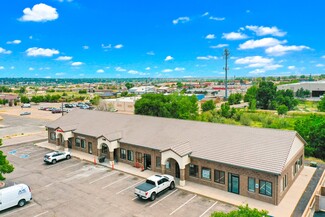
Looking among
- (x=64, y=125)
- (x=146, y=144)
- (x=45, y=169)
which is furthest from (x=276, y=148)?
(x=64, y=125)

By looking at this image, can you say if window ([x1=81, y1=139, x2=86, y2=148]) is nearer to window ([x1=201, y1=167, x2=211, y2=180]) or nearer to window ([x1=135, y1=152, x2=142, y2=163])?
window ([x1=135, y1=152, x2=142, y2=163])

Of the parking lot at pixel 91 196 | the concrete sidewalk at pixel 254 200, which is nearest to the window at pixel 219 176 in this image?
the concrete sidewalk at pixel 254 200

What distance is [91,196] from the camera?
26.7 meters

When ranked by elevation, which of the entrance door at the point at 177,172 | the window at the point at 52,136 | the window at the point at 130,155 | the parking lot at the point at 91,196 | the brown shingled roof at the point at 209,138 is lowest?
the parking lot at the point at 91,196

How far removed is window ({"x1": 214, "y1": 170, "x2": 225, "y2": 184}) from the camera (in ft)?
89.8

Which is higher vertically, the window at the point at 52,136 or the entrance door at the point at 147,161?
the window at the point at 52,136

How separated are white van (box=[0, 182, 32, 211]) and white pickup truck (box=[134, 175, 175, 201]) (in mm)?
9956

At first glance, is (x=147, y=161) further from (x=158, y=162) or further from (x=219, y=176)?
(x=219, y=176)

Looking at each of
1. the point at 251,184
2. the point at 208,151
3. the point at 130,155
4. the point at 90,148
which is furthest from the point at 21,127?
the point at 251,184

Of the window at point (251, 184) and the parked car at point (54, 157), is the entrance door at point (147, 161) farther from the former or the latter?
the parked car at point (54, 157)

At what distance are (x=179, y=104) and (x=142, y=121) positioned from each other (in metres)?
21.7

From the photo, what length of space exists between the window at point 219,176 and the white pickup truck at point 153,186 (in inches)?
171

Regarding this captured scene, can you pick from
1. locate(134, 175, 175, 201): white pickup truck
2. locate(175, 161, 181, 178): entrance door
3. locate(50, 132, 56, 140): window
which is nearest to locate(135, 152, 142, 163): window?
locate(175, 161, 181, 178): entrance door

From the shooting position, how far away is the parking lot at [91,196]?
77.6 ft
